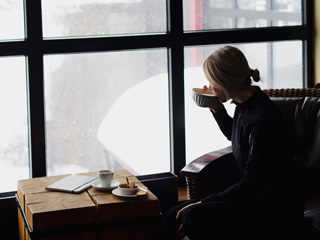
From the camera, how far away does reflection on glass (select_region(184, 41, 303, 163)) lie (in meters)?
3.25

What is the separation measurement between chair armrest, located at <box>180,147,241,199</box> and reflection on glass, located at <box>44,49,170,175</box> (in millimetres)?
801

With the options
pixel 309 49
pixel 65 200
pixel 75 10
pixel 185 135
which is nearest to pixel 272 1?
pixel 309 49

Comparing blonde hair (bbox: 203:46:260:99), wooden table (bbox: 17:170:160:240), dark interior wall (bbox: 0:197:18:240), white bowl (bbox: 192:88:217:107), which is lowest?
dark interior wall (bbox: 0:197:18:240)

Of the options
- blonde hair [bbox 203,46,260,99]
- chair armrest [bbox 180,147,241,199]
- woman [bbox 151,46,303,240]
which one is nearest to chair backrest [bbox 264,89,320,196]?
chair armrest [bbox 180,147,241,199]

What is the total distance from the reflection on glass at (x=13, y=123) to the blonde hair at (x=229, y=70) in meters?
1.29

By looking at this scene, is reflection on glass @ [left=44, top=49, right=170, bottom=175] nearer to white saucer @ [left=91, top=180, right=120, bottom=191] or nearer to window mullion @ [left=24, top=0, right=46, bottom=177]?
window mullion @ [left=24, top=0, right=46, bottom=177]

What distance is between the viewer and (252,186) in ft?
6.49

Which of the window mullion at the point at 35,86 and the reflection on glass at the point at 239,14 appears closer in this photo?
the window mullion at the point at 35,86

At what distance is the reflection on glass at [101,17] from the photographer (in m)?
2.91

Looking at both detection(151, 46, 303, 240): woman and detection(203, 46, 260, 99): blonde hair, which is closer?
detection(151, 46, 303, 240): woman

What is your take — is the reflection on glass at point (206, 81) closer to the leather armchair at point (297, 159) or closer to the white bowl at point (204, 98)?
the leather armchair at point (297, 159)

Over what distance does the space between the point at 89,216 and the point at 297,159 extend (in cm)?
110

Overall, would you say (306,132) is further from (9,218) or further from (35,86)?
(9,218)

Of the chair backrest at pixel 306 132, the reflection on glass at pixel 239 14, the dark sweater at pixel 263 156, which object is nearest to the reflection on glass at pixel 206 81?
the reflection on glass at pixel 239 14
